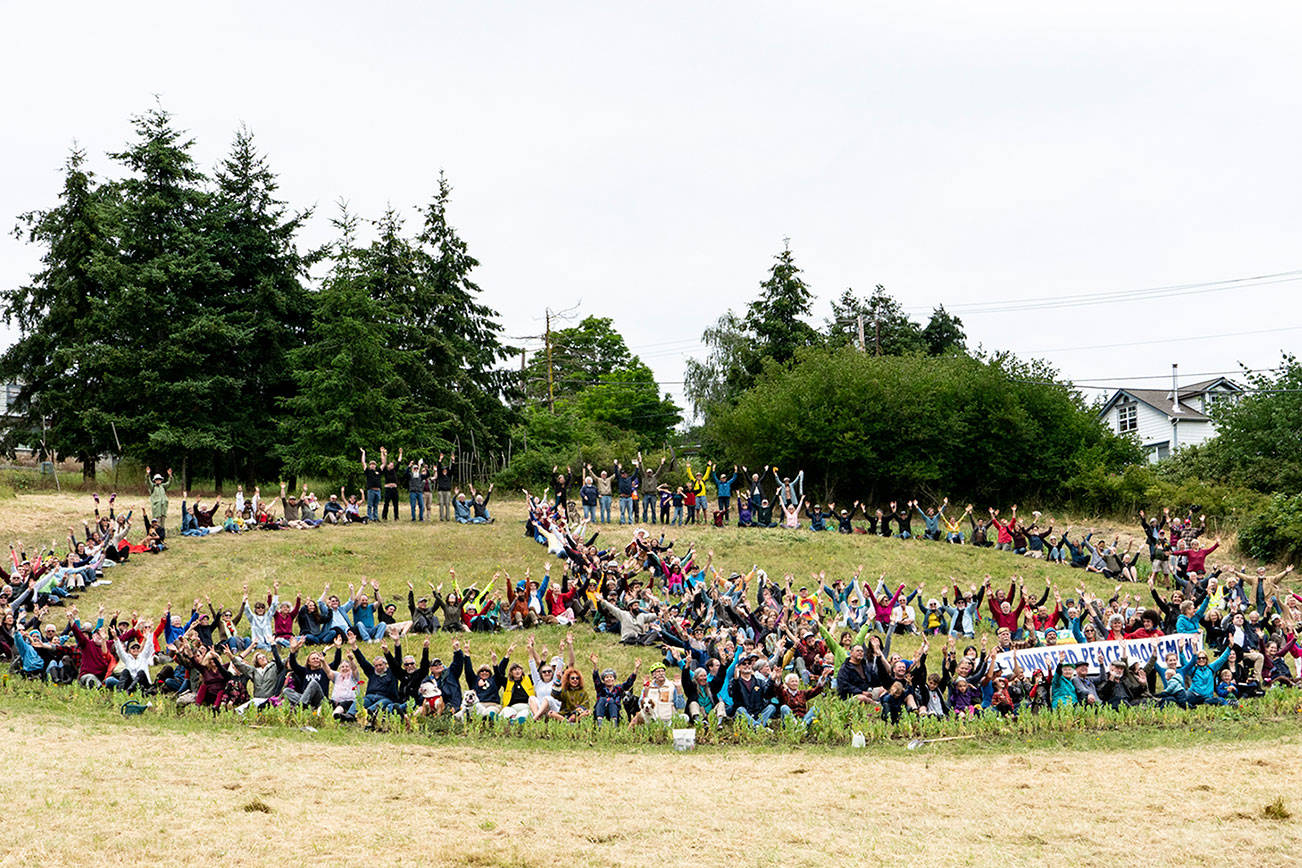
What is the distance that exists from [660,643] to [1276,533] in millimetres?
19940

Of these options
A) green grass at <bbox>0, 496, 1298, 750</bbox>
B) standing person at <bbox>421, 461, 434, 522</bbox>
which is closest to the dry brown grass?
green grass at <bbox>0, 496, 1298, 750</bbox>

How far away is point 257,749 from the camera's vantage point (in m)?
13.1

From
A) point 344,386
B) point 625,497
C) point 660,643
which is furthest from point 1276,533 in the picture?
point 344,386

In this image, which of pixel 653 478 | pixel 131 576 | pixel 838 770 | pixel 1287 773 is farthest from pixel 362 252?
pixel 1287 773

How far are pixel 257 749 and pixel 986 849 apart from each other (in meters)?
8.31

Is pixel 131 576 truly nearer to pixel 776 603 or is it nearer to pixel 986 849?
pixel 776 603

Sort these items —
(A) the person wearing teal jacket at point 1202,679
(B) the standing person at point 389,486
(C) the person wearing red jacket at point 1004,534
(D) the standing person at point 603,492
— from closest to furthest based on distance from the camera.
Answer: (A) the person wearing teal jacket at point 1202,679 → (C) the person wearing red jacket at point 1004,534 → (B) the standing person at point 389,486 → (D) the standing person at point 603,492

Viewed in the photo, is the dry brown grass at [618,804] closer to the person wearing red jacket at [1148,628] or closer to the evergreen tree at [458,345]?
the person wearing red jacket at [1148,628]

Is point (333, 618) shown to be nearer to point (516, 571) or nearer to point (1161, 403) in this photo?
point (516, 571)

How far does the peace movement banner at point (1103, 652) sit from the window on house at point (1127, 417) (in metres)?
51.6

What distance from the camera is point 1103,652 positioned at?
675 inches

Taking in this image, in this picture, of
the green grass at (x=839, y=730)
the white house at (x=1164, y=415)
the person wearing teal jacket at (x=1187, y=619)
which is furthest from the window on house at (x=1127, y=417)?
the green grass at (x=839, y=730)

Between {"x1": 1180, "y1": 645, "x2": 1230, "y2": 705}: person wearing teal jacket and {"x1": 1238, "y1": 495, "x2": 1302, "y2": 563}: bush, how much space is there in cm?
1664

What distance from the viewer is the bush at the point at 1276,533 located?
30.0 metres
